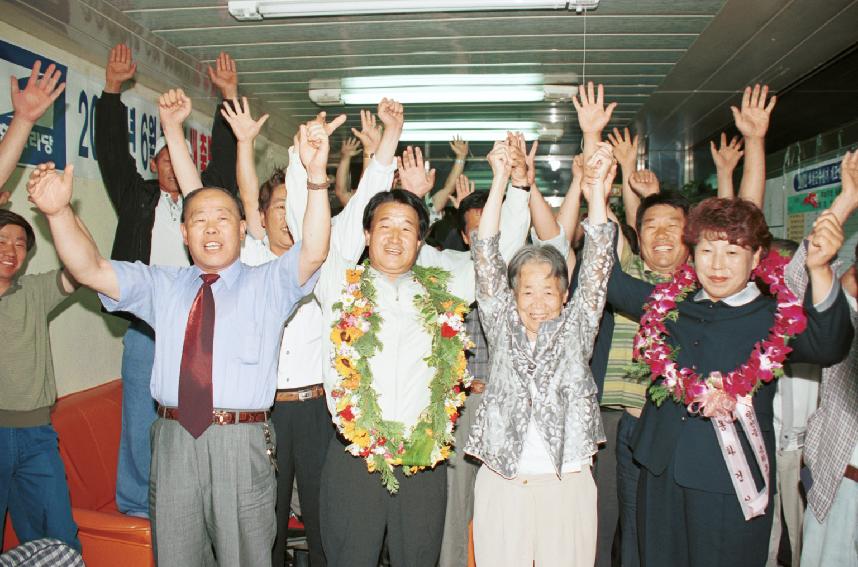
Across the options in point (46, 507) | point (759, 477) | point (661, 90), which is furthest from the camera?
point (661, 90)

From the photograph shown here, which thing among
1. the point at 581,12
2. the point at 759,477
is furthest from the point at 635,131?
the point at 759,477

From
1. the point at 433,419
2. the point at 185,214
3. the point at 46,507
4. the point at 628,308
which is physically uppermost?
the point at 185,214

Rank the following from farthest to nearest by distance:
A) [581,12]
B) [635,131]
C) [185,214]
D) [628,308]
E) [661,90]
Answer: [635,131]
[661,90]
[581,12]
[628,308]
[185,214]

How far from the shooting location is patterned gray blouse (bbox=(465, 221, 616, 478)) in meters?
2.48

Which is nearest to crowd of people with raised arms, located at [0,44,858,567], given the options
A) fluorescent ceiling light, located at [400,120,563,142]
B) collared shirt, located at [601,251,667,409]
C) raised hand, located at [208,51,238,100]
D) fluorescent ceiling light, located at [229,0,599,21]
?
collared shirt, located at [601,251,667,409]

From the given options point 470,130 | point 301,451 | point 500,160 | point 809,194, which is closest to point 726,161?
point 500,160

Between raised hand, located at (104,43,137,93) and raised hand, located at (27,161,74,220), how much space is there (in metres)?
1.34

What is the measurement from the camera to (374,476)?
8.35 ft

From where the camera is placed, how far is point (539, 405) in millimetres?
2498

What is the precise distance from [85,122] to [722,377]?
3.72 metres

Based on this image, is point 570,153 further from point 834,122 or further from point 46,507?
point 46,507

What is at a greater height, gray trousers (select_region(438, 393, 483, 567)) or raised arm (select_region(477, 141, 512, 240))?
raised arm (select_region(477, 141, 512, 240))

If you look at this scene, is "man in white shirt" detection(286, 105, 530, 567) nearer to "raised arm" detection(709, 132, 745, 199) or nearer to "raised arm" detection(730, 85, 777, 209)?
"raised arm" detection(730, 85, 777, 209)

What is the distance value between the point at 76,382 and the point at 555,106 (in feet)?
14.3
